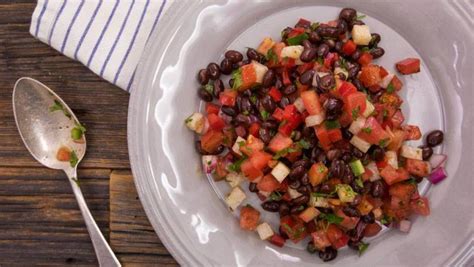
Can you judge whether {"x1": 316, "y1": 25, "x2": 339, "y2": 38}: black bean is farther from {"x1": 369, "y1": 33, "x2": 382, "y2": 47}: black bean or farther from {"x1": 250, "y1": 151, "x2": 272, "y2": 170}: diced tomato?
{"x1": 250, "y1": 151, "x2": 272, "y2": 170}: diced tomato

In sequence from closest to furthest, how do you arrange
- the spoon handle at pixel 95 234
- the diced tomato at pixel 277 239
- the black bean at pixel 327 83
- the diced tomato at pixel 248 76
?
the black bean at pixel 327 83
the diced tomato at pixel 248 76
the diced tomato at pixel 277 239
the spoon handle at pixel 95 234

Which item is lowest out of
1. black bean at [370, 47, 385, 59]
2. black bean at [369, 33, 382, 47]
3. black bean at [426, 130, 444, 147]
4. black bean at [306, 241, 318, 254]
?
black bean at [306, 241, 318, 254]

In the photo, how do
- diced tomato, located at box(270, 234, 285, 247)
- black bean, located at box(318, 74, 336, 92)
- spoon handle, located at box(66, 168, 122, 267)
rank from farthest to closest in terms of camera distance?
spoon handle, located at box(66, 168, 122, 267), diced tomato, located at box(270, 234, 285, 247), black bean, located at box(318, 74, 336, 92)

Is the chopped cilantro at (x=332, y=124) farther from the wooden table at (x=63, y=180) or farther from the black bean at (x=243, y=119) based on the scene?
the wooden table at (x=63, y=180)

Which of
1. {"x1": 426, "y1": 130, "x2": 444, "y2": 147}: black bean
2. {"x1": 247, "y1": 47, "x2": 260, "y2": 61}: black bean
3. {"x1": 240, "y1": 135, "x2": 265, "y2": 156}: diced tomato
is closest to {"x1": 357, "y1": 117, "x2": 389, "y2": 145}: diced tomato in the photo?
{"x1": 426, "y1": 130, "x2": 444, "y2": 147}: black bean

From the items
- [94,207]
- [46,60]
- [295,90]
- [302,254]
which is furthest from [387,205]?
[46,60]

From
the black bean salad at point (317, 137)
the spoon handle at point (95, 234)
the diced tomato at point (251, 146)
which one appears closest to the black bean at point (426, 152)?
the black bean salad at point (317, 137)

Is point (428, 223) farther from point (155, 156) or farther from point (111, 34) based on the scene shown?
point (111, 34)
